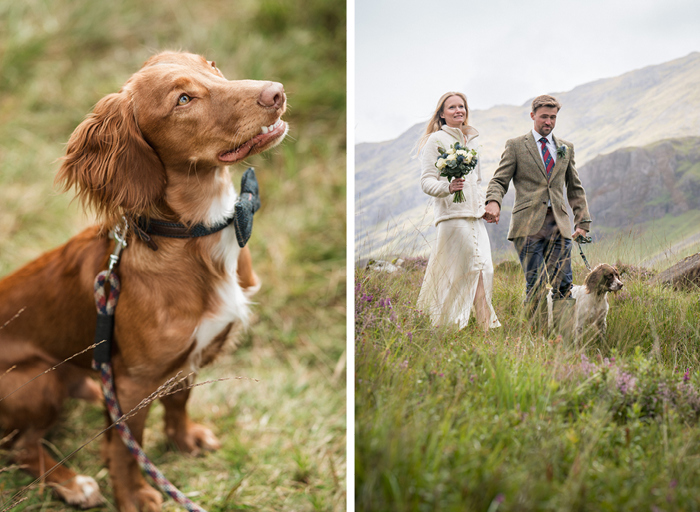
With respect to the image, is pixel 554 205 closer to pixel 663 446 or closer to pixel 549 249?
pixel 549 249

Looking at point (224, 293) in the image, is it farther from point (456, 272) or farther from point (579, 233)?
point (579, 233)

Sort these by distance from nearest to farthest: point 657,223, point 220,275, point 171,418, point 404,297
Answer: point 657,223 < point 404,297 < point 220,275 < point 171,418

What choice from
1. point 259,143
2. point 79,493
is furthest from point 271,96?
point 79,493

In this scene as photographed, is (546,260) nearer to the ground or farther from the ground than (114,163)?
nearer to the ground

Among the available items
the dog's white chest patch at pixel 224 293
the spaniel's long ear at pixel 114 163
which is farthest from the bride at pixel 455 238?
the spaniel's long ear at pixel 114 163

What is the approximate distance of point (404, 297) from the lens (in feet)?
6.19

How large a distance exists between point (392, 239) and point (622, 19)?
105cm

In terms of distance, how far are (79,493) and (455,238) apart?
2052mm

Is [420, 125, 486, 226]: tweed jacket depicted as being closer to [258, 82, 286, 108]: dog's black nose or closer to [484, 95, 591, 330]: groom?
[484, 95, 591, 330]: groom

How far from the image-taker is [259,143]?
1731mm

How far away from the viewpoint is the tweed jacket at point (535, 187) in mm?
1649

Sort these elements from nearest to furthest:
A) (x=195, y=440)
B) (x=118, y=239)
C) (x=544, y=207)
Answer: (x=544, y=207) < (x=118, y=239) < (x=195, y=440)

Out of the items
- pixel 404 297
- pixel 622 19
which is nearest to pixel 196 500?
pixel 404 297

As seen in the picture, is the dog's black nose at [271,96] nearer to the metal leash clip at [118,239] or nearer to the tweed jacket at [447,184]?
the tweed jacket at [447,184]
